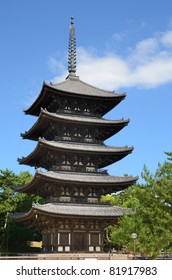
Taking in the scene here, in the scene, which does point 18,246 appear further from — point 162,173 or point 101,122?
point 162,173

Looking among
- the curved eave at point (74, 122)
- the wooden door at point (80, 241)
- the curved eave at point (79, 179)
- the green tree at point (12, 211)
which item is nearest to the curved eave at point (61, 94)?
the curved eave at point (74, 122)

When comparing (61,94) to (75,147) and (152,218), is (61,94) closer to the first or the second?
(75,147)

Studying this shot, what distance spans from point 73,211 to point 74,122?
9604 millimetres

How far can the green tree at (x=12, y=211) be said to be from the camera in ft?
227

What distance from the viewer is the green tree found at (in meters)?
69.3

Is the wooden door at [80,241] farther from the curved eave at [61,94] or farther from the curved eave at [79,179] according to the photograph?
the curved eave at [61,94]

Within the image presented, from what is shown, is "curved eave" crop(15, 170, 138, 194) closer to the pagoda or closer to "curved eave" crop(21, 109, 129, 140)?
the pagoda

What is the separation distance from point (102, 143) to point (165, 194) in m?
13.8

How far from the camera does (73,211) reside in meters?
41.5

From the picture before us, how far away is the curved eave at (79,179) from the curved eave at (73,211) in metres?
2.27

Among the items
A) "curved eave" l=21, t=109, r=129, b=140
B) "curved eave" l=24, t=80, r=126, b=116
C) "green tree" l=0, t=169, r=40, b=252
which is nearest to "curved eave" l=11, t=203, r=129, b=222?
"curved eave" l=21, t=109, r=129, b=140

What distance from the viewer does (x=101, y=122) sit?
153 feet

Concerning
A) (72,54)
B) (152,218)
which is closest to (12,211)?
(72,54)

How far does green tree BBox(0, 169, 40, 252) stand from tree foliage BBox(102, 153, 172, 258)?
111 ft
